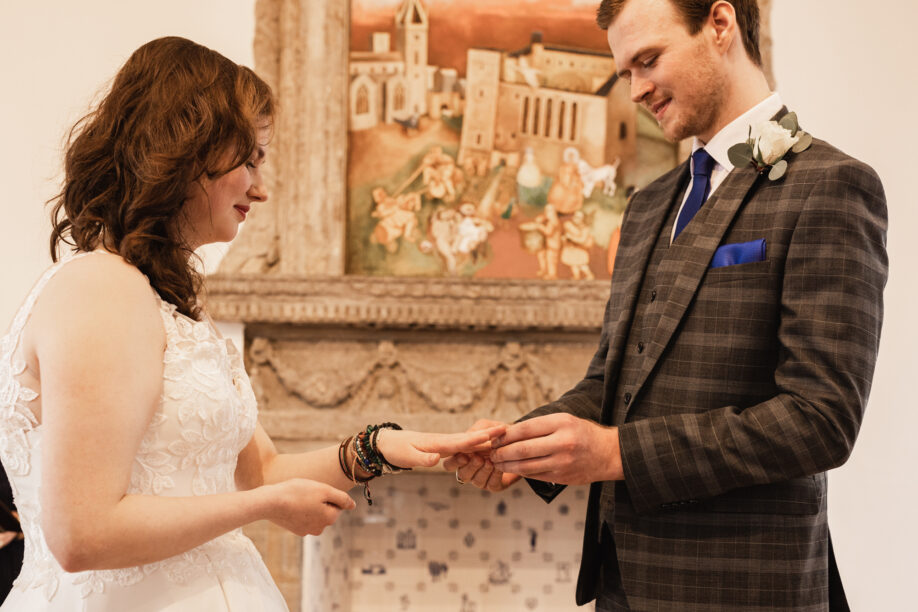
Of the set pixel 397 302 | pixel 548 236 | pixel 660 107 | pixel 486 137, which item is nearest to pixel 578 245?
pixel 548 236

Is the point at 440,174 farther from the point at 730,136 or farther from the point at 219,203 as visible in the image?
the point at 219,203

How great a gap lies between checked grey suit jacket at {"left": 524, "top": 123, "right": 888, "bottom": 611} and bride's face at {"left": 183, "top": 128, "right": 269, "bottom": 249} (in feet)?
2.93

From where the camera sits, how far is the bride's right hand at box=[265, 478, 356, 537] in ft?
4.82

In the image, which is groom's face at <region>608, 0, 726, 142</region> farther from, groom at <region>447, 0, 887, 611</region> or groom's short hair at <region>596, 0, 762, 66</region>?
groom at <region>447, 0, 887, 611</region>

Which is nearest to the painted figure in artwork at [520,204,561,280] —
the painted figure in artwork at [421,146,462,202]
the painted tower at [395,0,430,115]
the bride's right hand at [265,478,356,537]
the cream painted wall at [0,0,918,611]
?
the painted figure in artwork at [421,146,462,202]

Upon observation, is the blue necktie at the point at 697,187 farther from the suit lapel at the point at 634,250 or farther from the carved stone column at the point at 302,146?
the carved stone column at the point at 302,146

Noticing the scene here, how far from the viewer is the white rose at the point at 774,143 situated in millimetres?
1662

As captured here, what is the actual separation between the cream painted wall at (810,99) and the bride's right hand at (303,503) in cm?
303

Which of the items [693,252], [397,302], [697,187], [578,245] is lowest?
[397,302]

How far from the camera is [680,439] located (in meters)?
1.53

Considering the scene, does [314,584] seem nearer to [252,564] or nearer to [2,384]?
[252,564]

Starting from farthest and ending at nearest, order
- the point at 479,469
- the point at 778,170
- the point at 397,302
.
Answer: the point at 397,302 → the point at 479,469 → the point at 778,170

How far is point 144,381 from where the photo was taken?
1388 mm

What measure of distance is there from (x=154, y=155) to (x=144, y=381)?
1.42ft
